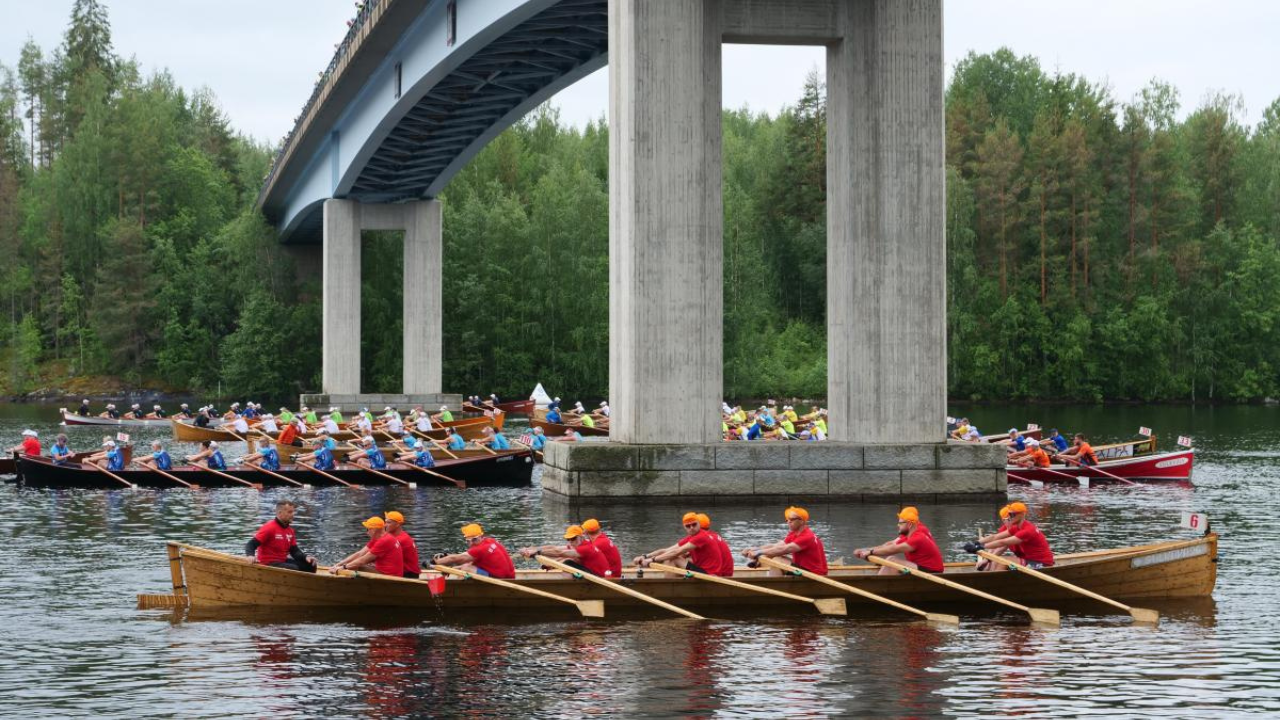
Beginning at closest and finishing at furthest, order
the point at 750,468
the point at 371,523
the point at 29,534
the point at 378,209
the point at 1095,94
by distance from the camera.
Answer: the point at 371,523 < the point at 29,534 < the point at 750,468 < the point at 378,209 < the point at 1095,94

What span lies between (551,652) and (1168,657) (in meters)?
7.18

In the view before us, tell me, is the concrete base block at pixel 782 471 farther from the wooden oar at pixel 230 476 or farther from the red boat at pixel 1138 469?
the wooden oar at pixel 230 476

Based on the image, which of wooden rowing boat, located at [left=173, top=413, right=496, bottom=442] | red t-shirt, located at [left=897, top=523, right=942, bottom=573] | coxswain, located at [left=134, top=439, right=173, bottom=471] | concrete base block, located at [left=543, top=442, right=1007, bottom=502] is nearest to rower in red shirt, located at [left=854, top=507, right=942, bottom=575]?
red t-shirt, located at [left=897, top=523, right=942, bottom=573]

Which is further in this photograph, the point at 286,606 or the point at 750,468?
the point at 750,468

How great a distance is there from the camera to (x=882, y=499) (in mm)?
30812

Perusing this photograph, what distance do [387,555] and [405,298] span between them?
50570 mm

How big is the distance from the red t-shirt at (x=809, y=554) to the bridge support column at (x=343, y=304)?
50.8 meters

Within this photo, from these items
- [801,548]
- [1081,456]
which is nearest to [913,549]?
[801,548]

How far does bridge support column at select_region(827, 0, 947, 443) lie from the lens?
30906mm

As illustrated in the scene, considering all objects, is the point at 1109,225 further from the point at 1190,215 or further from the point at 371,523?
the point at 371,523

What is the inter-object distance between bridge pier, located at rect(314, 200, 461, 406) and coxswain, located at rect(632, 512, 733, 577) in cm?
4829

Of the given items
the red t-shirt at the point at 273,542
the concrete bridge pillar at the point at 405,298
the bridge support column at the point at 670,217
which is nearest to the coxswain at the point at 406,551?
the red t-shirt at the point at 273,542

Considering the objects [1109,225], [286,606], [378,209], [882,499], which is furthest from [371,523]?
[1109,225]

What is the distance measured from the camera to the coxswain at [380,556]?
20.0 metres
